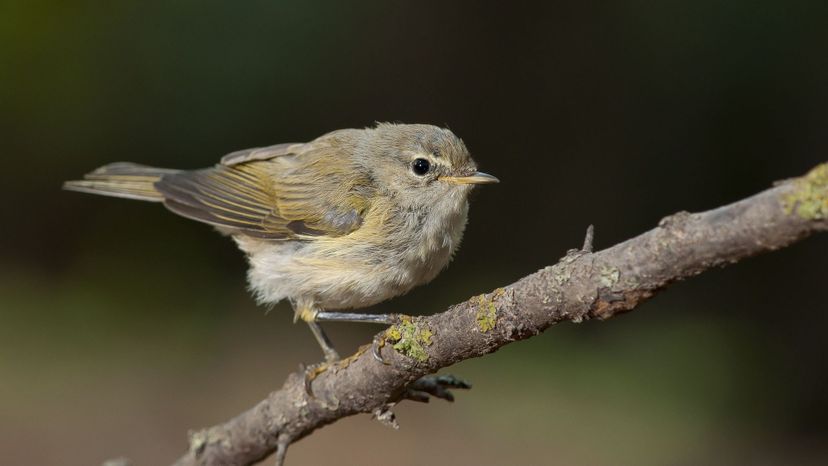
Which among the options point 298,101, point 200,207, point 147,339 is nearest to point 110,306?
point 147,339

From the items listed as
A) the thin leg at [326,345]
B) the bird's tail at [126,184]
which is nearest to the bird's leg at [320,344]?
the thin leg at [326,345]

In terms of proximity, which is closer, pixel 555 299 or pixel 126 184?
pixel 555 299

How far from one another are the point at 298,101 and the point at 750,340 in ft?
13.3

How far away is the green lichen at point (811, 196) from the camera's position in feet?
4.79

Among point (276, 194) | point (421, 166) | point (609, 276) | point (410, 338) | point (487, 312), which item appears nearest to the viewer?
point (609, 276)

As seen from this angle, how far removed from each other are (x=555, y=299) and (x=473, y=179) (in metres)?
1.71

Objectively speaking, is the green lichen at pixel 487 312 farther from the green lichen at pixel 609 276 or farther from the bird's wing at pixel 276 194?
the bird's wing at pixel 276 194

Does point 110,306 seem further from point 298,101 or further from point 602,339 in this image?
point 602,339

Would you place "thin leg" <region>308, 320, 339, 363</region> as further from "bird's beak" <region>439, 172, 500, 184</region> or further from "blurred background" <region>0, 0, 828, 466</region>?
"blurred background" <region>0, 0, 828, 466</region>

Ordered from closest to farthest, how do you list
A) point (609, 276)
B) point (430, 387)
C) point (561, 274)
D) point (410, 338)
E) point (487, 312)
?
point (609, 276) → point (561, 274) → point (487, 312) → point (410, 338) → point (430, 387)

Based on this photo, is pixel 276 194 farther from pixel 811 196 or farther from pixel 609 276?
pixel 811 196

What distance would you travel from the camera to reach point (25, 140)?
7.34 metres

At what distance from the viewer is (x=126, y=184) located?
448 cm

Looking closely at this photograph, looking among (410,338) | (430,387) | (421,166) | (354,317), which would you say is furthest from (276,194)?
(410,338)
